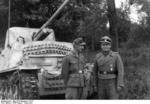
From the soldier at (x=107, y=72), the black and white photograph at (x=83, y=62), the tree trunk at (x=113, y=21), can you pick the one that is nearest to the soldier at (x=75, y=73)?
the black and white photograph at (x=83, y=62)

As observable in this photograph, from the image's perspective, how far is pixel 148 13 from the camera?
12.1 metres

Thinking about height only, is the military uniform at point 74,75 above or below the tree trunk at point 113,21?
below

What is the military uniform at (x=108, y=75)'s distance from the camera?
6352 millimetres

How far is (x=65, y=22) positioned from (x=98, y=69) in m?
14.9

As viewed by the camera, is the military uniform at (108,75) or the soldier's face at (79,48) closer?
the military uniform at (108,75)

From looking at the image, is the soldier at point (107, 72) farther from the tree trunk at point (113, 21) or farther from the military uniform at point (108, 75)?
the tree trunk at point (113, 21)

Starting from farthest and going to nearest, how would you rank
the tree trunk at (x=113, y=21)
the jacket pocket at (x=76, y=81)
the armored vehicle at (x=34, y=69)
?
the tree trunk at (x=113, y=21), the armored vehicle at (x=34, y=69), the jacket pocket at (x=76, y=81)

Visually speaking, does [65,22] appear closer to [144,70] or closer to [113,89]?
[144,70]

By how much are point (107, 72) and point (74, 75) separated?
2.20 ft

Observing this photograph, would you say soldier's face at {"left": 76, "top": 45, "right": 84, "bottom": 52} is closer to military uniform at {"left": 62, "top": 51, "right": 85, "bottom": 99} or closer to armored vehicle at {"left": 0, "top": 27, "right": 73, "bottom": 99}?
military uniform at {"left": 62, "top": 51, "right": 85, "bottom": 99}

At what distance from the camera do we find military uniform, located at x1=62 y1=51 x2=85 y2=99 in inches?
262

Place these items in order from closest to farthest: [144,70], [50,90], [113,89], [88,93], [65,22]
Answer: [113,89] → [88,93] → [50,90] → [144,70] → [65,22]

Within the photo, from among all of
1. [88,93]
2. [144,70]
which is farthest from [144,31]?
[88,93]

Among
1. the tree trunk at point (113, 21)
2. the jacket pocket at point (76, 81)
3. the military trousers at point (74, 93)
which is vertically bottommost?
the military trousers at point (74, 93)
